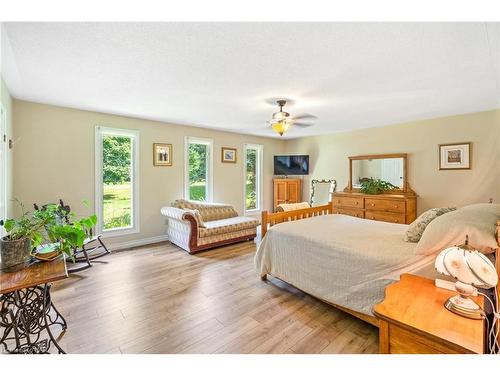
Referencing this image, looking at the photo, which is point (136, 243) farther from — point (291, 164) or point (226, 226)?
point (291, 164)

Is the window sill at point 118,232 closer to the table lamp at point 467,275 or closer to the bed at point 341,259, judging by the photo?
the bed at point 341,259

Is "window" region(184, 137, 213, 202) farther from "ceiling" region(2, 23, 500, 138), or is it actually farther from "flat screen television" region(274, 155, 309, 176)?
"flat screen television" region(274, 155, 309, 176)

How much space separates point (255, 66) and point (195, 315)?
7.87 ft

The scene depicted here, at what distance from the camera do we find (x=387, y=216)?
4438 mm

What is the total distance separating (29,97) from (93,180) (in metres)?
1.39

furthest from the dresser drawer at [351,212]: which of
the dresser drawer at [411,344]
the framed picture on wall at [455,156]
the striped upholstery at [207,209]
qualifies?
the dresser drawer at [411,344]

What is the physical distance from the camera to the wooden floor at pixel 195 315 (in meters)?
1.80

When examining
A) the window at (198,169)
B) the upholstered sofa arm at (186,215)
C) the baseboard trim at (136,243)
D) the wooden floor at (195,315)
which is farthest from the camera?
the window at (198,169)

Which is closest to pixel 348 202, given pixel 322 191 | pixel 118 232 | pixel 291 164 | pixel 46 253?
pixel 322 191

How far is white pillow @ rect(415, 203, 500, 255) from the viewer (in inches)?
63.9

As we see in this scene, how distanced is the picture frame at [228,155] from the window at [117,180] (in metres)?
1.88

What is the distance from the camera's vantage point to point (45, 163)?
3.54 metres
